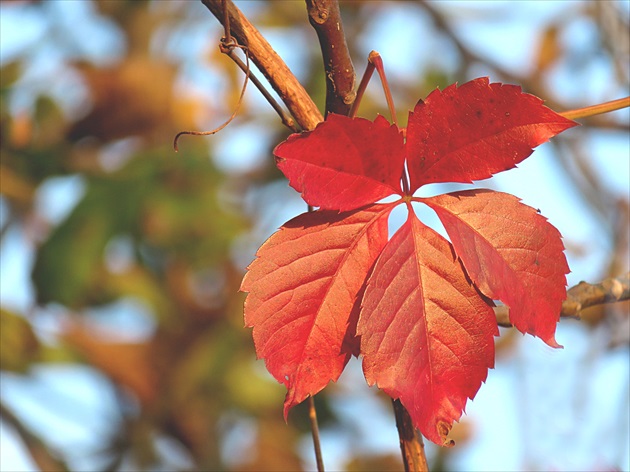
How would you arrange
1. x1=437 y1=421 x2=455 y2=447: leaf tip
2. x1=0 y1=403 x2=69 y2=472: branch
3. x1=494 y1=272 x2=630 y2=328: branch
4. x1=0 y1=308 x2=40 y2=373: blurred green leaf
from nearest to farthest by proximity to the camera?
1. x1=437 y1=421 x2=455 y2=447: leaf tip
2. x1=494 y1=272 x2=630 y2=328: branch
3. x1=0 y1=403 x2=69 y2=472: branch
4. x1=0 y1=308 x2=40 y2=373: blurred green leaf

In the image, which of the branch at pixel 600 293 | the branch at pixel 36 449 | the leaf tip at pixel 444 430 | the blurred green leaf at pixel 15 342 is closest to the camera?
the leaf tip at pixel 444 430

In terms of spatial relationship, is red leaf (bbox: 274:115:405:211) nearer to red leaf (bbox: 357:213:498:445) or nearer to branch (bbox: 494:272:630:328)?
red leaf (bbox: 357:213:498:445)

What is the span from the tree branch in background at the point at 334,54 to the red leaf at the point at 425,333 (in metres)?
0.10

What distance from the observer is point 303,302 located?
50 cm

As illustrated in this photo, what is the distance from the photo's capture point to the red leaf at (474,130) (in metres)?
0.50

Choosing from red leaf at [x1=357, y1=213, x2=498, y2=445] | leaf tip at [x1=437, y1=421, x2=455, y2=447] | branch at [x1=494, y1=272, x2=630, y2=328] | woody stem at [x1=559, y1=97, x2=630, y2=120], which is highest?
woody stem at [x1=559, y1=97, x2=630, y2=120]

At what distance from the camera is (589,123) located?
1948mm

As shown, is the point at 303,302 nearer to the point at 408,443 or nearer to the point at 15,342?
the point at 408,443

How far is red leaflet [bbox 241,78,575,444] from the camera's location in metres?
0.49

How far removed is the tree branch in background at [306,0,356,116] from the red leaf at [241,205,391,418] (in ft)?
0.28

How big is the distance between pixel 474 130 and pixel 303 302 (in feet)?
0.53

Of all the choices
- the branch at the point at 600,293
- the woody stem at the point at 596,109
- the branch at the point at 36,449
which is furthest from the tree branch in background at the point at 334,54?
the branch at the point at 36,449

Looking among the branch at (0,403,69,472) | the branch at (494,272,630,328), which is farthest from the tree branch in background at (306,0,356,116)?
the branch at (0,403,69,472)

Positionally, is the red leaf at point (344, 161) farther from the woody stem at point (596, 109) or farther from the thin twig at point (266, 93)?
the woody stem at point (596, 109)
